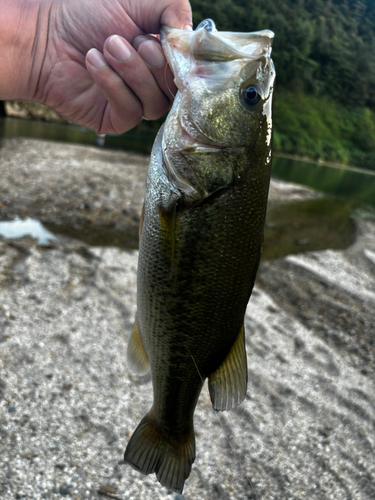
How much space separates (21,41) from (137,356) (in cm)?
204

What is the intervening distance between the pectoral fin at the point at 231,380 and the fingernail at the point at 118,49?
4.92 feet

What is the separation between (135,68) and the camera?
1.88 meters

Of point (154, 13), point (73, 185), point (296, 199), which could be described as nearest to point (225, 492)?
point (154, 13)

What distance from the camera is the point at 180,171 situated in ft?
5.55

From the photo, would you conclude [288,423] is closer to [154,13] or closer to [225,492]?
[225,492]

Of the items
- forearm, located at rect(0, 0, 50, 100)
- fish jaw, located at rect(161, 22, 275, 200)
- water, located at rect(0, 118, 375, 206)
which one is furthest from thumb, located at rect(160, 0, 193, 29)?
water, located at rect(0, 118, 375, 206)

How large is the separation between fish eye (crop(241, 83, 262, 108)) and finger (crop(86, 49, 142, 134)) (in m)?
0.68

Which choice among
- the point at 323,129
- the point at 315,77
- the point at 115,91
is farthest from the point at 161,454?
the point at 315,77

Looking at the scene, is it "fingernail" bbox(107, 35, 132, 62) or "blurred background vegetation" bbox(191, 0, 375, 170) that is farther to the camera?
"blurred background vegetation" bbox(191, 0, 375, 170)

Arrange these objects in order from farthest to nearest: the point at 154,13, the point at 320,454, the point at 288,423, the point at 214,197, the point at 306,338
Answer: the point at 306,338
the point at 288,423
the point at 320,454
the point at 154,13
the point at 214,197

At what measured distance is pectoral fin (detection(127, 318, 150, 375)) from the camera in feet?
6.81

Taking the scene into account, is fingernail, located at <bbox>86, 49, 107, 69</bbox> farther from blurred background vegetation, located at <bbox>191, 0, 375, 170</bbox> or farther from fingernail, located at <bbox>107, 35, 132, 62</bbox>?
blurred background vegetation, located at <bbox>191, 0, 375, 170</bbox>

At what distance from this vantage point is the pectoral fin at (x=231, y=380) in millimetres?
1796

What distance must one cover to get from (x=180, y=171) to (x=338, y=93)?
96.9 m
